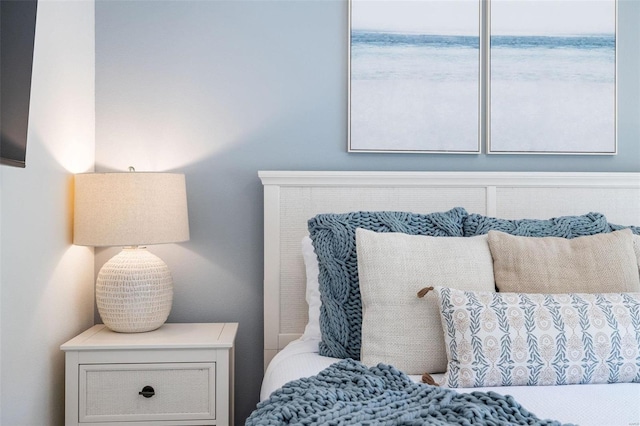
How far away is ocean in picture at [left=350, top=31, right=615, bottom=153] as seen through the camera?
2402 millimetres

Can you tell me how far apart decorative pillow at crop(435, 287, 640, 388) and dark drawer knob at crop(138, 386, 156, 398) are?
101 centimetres

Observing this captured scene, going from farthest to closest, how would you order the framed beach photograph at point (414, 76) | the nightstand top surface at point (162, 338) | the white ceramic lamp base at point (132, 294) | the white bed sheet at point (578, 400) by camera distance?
the framed beach photograph at point (414, 76)
the white ceramic lamp base at point (132, 294)
the nightstand top surface at point (162, 338)
the white bed sheet at point (578, 400)

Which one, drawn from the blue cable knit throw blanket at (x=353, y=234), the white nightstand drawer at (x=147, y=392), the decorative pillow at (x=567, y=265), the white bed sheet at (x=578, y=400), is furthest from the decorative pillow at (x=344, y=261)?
the white nightstand drawer at (x=147, y=392)

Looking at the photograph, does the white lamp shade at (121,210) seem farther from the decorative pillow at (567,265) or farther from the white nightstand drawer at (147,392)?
the decorative pillow at (567,265)

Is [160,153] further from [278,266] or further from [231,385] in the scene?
[231,385]

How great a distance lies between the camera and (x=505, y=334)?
1545 mm

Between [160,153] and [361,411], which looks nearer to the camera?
[361,411]

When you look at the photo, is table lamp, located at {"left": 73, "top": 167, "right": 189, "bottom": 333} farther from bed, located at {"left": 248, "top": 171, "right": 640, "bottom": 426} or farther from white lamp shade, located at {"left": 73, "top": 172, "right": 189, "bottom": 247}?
bed, located at {"left": 248, "top": 171, "right": 640, "bottom": 426}

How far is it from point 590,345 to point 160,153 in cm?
172

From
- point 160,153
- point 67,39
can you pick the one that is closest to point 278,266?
point 160,153

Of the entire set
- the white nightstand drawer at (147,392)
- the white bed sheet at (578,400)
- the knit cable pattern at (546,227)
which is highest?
the knit cable pattern at (546,227)

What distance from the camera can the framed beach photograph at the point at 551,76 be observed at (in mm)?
2447

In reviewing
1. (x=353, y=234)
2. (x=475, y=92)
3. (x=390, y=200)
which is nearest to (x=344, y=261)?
(x=353, y=234)

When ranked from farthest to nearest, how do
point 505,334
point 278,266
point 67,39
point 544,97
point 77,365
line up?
point 544,97
point 278,266
point 67,39
point 77,365
point 505,334
